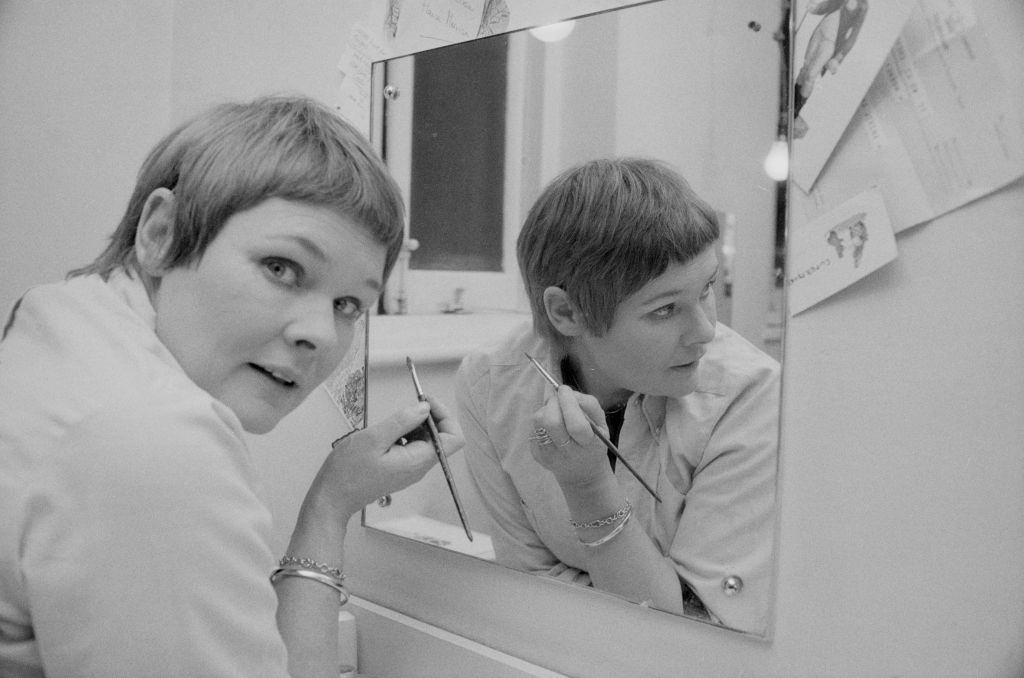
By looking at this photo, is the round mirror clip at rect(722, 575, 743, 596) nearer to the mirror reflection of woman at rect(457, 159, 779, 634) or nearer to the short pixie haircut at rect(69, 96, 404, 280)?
the mirror reflection of woman at rect(457, 159, 779, 634)

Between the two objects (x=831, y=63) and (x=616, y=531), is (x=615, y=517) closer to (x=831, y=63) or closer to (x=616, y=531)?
(x=616, y=531)

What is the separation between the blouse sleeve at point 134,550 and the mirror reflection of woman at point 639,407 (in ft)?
1.11

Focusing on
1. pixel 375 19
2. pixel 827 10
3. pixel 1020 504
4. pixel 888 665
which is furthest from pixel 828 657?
pixel 375 19

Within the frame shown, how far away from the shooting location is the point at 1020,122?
528 millimetres

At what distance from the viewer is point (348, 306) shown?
72cm

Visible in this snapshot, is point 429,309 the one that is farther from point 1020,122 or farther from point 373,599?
point 1020,122

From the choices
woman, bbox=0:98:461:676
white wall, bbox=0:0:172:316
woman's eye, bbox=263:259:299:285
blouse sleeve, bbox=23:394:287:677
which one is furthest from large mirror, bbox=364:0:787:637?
white wall, bbox=0:0:172:316

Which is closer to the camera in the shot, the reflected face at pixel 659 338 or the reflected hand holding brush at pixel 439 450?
the reflected face at pixel 659 338

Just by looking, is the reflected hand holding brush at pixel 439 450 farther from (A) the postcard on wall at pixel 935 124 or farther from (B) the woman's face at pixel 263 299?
(A) the postcard on wall at pixel 935 124

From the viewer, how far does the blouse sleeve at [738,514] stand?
25.1 inches

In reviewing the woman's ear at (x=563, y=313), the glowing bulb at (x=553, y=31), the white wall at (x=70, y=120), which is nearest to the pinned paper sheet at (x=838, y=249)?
the woman's ear at (x=563, y=313)

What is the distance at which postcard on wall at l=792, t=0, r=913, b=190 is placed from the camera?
1.89 ft

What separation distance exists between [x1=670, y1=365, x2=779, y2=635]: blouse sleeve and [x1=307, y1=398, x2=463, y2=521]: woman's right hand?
265mm

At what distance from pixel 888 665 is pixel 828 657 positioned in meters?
0.04
